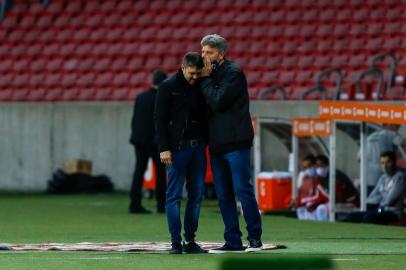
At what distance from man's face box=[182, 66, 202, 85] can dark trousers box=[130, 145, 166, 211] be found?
7.43m

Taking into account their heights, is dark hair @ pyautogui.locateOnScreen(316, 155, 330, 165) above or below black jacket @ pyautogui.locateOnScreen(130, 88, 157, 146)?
below

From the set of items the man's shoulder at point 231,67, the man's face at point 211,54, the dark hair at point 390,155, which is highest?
the man's face at point 211,54

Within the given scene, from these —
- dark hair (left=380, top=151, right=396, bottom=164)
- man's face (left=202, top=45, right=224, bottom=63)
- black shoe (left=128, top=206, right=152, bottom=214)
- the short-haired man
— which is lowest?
black shoe (left=128, top=206, right=152, bottom=214)

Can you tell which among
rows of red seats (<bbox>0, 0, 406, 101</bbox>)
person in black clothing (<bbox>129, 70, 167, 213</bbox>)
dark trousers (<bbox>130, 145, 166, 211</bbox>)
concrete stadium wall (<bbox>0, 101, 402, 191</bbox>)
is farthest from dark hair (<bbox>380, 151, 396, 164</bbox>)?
concrete stadium wall (<bbox>0, 101, 402, 191</bbox>)

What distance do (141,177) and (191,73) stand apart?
7.95m

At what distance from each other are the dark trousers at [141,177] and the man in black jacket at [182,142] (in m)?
7.19

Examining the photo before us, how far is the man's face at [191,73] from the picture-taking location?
38.3ft

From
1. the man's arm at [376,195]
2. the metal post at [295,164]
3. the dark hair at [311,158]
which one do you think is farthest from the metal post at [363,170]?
the metal post at [295,164]

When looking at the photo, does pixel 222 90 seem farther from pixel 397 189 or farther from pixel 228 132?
pixel 397 189

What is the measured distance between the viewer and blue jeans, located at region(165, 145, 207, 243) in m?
11.8

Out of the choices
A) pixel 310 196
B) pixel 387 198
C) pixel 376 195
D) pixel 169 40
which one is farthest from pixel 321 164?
pixel 169 40

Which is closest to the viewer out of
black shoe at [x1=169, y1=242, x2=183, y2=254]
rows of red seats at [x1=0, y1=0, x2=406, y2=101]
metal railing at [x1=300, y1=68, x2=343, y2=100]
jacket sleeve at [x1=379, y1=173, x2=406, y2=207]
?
black shoe at [x1=169, y1=242, x2=183, y2=254]

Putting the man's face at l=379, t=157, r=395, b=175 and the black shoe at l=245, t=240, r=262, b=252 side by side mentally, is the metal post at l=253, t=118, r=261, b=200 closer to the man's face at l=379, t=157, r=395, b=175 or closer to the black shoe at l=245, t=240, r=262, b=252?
the man's face at l=379, t=157, r=395, b=175

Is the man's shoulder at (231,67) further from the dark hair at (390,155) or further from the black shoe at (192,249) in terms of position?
the dark hair at (390,155)
